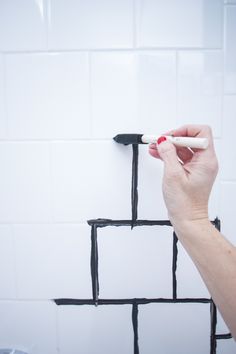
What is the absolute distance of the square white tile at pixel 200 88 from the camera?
0.56 metres

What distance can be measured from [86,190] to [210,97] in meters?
0.34

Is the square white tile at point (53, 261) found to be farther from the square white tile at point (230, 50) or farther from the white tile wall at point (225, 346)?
the square white tile at point (230, 50)

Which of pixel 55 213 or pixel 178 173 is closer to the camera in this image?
pixel 178 173

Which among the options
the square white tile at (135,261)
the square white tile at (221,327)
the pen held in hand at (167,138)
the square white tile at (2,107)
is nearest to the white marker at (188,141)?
the pen held in hand at (167,138)

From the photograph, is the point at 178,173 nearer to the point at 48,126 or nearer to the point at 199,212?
the point at 199,212

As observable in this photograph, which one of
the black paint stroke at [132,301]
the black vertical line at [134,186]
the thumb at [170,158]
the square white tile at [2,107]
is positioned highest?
the square white tile at [2,107]

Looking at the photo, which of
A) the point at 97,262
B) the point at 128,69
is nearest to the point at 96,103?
the point at 128,69

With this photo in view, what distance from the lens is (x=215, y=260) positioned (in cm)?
44

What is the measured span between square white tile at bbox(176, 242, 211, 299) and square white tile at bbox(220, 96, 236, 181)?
0.22 meters

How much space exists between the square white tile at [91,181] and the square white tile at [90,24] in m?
0.21

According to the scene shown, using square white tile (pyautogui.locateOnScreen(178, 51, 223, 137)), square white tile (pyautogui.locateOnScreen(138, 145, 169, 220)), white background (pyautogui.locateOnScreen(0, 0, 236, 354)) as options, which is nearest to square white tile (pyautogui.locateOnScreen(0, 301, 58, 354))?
white background (pyautogui.locateOnScreen(0, 0, 236, 354))

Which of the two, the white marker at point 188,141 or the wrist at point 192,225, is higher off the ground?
the white marker at point 188,141

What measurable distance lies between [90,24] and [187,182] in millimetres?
389

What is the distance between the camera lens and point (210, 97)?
1.88 feet
